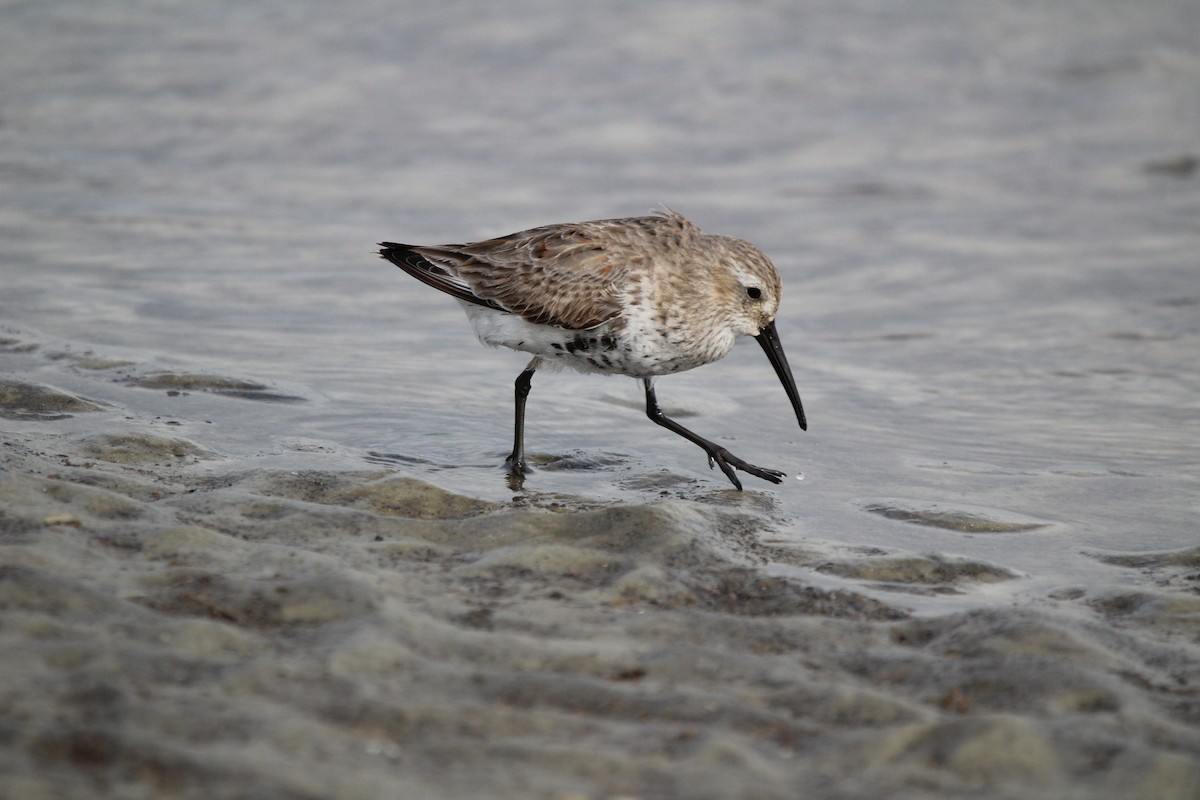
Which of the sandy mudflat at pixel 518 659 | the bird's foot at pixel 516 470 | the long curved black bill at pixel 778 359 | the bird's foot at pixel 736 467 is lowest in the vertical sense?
the sandy mudflat at pixel 518 659

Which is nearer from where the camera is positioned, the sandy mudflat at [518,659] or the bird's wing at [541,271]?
the sandy mudflat at [518,659]

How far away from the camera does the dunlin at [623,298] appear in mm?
7535

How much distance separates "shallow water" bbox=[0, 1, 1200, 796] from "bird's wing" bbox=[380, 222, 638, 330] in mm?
948

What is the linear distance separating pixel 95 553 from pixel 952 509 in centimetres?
451

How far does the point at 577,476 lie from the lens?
7777 mm

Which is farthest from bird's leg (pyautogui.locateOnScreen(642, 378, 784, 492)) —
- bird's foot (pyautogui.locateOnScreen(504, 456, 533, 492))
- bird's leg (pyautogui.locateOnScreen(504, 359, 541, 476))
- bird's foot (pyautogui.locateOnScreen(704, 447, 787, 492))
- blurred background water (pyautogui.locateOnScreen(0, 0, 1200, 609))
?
bird's foot (pyautogui.locateOnScreen(504, 456, 533, 492))

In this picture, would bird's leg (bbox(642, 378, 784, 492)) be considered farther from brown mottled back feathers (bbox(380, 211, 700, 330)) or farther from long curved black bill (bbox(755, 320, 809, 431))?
brown mottled back feathers (bbox(380, 211, 700, 330))

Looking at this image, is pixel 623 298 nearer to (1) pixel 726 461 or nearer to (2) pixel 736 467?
(1) pixel 726 461

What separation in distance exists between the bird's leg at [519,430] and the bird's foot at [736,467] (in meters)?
1.10

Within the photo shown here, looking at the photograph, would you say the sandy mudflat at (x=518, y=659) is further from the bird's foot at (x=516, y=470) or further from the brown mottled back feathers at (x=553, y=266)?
the brown mottled back feathers at (x=553, y=266)

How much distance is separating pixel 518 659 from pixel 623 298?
3285mm

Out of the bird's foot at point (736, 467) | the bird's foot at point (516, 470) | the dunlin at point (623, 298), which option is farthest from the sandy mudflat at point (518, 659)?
the dunlin at point (623, 298)

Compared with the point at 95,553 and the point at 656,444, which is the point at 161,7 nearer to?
the point at 656,444

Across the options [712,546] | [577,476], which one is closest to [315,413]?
[577,476]
